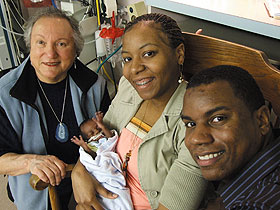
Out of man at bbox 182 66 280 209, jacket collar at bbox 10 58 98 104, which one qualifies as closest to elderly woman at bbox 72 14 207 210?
man at bbox 182 66 280 209

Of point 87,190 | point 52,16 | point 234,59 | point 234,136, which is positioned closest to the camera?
point 234,136

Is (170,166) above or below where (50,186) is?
above

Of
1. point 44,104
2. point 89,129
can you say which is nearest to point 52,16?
point 44,104

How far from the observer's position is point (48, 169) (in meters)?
1.22

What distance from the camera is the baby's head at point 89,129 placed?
1438 mm

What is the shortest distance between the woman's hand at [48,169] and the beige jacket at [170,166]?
0.36 meters

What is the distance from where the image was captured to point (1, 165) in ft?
4.47

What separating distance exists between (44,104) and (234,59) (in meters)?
0.99

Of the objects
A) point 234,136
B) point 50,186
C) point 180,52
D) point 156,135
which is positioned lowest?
point 50,186

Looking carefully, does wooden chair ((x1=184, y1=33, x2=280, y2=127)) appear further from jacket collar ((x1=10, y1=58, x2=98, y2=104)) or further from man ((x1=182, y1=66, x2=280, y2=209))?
jacket collar ((x1=10, y1=58, x2=98, y2=104))

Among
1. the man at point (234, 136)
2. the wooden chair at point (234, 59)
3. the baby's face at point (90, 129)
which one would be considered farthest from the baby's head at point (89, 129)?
the man at point (234, 136)

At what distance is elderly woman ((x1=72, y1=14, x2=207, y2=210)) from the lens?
1.04 m

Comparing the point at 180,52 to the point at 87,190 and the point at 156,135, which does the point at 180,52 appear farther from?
the point at 87,190

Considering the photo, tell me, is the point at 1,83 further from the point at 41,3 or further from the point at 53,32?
the point at 41,3
